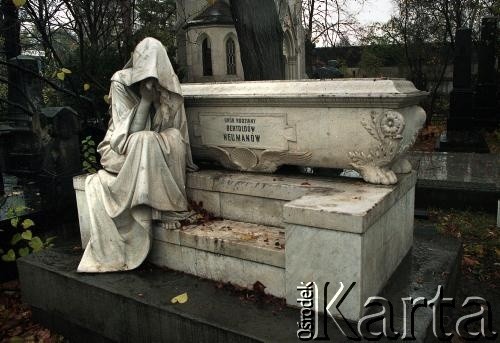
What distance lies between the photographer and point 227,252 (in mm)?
3555

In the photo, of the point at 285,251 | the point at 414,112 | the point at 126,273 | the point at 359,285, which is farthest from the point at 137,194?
the point at 414,112

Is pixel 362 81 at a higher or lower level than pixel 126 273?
higher

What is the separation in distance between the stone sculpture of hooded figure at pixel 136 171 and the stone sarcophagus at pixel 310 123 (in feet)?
1.39

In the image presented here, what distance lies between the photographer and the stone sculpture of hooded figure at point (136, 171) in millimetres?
3799

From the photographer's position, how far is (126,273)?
3.93 meters

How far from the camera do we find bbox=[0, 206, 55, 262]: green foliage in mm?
4680

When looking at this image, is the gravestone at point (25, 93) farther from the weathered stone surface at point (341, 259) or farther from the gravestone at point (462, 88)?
the gravestone at point (462, 88)

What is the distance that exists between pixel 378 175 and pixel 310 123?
70 cm

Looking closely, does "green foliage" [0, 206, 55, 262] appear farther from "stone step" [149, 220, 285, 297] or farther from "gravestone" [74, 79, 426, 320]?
"stone step" [149, 220, 285, 297]

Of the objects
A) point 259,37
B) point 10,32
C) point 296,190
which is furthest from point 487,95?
point 10,32

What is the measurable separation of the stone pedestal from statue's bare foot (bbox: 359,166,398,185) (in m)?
0.06

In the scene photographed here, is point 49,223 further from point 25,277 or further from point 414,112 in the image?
point 414,112

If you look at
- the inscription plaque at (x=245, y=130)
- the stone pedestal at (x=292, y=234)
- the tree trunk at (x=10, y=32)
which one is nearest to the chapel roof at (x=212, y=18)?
the tree trunk at (x=10, y=32)

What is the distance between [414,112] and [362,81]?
61cm
